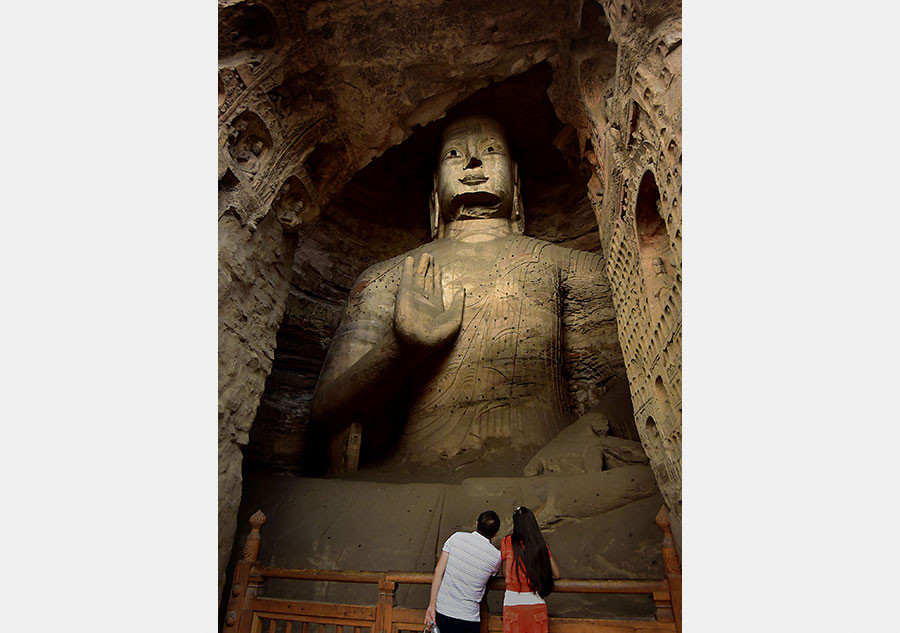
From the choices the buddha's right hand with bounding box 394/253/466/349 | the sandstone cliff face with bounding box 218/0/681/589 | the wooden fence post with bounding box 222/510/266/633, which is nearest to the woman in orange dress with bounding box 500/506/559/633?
the sandstone cliff face with bounding box 218/0/681/589

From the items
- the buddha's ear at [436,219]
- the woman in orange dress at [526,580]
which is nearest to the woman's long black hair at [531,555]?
the woman in orange dress at [526,580]

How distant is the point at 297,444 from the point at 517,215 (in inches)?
93.7

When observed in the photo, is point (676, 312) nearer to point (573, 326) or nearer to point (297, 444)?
point (573, 326)

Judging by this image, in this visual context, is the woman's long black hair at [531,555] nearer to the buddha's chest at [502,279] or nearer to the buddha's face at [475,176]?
the buddha's chest at [502,279]

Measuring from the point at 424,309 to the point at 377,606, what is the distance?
1.70m

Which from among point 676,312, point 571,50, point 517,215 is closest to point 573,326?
A: point 517,215

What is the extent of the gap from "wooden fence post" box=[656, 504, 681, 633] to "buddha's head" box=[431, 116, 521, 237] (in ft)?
9.45

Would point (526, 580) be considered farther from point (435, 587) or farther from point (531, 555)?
point (435, 587)

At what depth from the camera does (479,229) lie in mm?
4402

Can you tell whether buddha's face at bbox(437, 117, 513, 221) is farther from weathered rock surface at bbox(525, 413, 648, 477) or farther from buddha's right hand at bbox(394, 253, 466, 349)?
weathered rock surface at bbox(525, 413, 648, 477)

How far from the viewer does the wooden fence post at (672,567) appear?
184 cm

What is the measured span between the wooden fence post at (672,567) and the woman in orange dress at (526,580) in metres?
0.36

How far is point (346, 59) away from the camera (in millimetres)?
3074

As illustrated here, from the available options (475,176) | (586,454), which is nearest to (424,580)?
(586,454)
